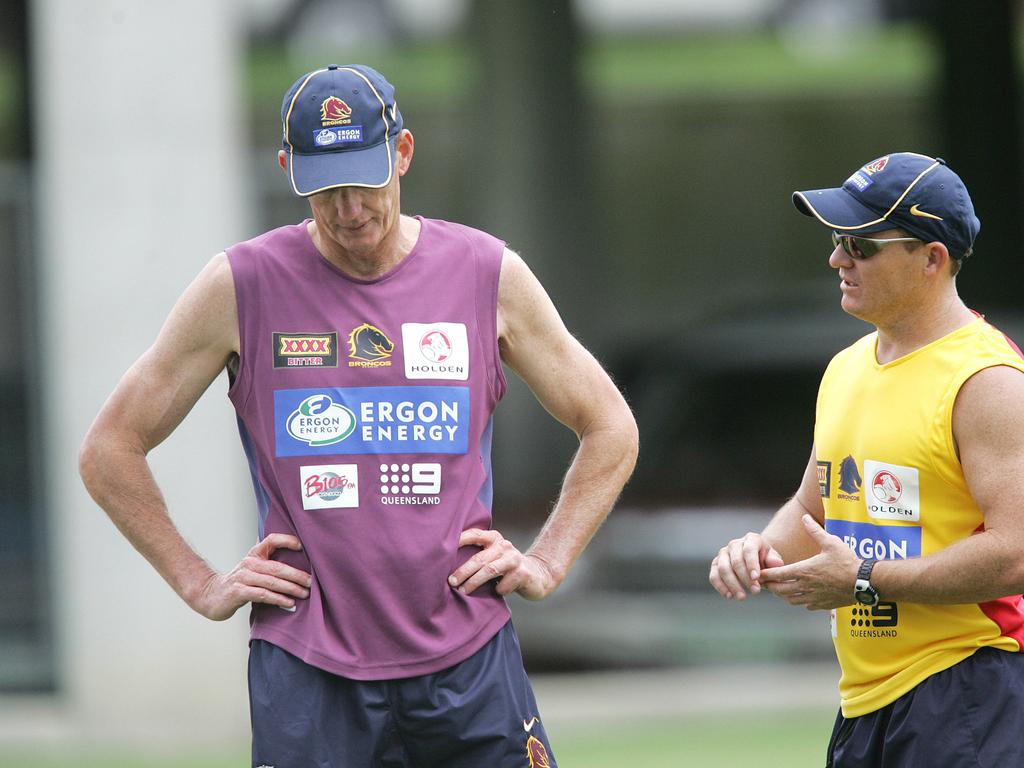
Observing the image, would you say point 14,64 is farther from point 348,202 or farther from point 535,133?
point 348,202

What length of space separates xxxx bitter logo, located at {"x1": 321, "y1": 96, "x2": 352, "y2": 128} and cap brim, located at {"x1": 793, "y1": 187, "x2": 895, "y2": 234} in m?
1.02

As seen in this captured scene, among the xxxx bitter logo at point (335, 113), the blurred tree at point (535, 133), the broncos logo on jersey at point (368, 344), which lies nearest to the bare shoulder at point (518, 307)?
the broncos logo on jersey at point (368, 344)

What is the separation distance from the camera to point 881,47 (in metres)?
31.6

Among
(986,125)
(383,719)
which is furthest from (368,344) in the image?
(986,125)

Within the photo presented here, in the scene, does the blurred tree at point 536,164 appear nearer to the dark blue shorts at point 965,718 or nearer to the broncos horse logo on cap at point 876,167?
the broncos horse logo on cap at point 876,167

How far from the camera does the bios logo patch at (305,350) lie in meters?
3.76

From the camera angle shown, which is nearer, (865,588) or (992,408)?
(992,408)

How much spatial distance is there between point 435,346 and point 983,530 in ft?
4.15

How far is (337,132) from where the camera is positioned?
3.67 meters

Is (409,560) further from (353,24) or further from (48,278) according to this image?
(353,24)

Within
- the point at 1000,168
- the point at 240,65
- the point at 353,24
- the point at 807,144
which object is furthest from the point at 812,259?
the point at 240,65

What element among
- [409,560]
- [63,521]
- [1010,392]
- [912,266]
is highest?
[912,266]

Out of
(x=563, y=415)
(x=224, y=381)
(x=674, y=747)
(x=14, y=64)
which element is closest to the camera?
(x=563, y=415)

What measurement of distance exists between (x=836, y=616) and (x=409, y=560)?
101cm
